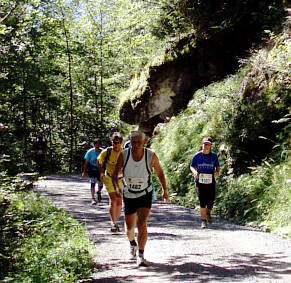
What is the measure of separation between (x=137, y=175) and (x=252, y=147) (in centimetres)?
690

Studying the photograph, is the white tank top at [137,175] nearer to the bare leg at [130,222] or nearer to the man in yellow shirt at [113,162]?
the bare leg at [130,222]

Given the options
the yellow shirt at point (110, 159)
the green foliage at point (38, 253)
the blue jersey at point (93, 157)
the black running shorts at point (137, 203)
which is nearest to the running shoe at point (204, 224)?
the yellow shirt at point (110, 159)

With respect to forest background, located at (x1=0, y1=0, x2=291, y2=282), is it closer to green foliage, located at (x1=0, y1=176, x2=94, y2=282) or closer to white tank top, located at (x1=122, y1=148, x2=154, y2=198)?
green foliage, located at (x1=0, y1=176, x2=94, y2=282)

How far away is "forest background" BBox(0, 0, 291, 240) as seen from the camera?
11.6m

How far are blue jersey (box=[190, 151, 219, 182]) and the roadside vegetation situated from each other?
58.1 inches

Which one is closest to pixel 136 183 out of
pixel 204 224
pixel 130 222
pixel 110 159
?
pixel 130 222

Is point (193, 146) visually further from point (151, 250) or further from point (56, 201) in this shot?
point (151, 250)

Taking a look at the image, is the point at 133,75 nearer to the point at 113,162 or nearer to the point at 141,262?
the point at 113,162

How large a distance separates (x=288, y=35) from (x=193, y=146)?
16.5ft

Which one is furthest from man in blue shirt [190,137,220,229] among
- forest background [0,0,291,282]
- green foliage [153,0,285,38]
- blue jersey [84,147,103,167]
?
green foliage [153,0,285,38]

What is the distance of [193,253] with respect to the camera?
24.5 feet

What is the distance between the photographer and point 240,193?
38.5ft

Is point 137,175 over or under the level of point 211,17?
under

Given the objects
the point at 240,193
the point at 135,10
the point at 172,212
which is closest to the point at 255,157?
the point at 240,193
